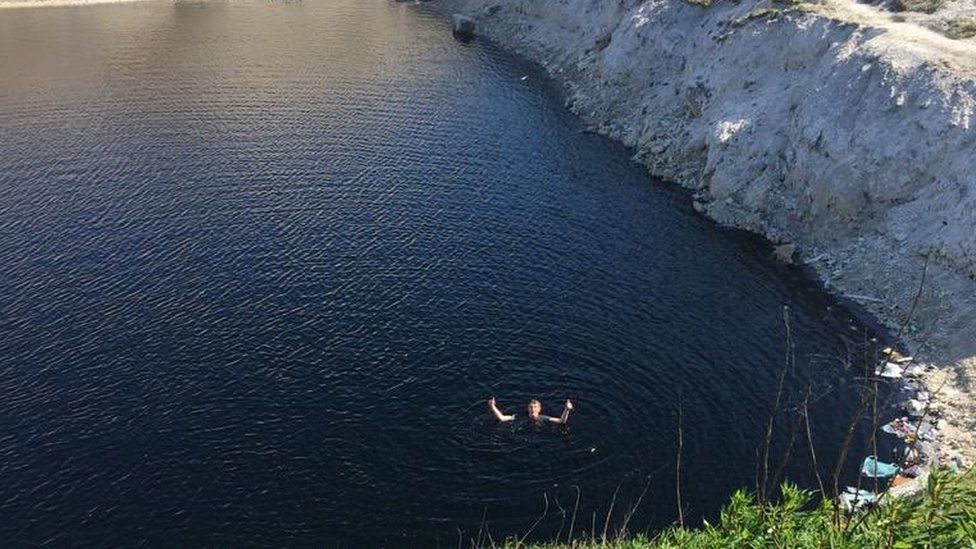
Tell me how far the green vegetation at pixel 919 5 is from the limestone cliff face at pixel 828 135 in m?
3.26

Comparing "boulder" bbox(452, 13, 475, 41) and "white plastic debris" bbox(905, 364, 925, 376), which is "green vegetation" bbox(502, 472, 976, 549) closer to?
"white plastic debris" bbox(905, 364, 925, 376)

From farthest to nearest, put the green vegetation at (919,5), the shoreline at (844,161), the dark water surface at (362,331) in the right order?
1. the green vegetation at (919,5)
2. the shoreline at (844,161)
3. the dark water surface at (362,331)

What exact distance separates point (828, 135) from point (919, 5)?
53.3 ft

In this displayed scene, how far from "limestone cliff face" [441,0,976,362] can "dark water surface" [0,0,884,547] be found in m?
3.62

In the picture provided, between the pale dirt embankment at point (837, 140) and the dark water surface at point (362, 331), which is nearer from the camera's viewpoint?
the dark water surface at point (362, 331)

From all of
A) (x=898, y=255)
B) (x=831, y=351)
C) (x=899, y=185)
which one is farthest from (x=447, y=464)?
(x=899, y=185)

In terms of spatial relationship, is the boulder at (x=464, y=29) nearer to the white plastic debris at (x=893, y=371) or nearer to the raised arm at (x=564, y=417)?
the white plastic debris at (x=893, y=371)

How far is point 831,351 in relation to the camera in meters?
46.2

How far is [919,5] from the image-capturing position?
64.1m

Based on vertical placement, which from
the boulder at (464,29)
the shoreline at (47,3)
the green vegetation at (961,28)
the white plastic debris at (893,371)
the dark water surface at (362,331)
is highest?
the green vegetation at (961,28)

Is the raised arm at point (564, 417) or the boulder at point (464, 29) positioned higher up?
the boulder at point (464, 29)

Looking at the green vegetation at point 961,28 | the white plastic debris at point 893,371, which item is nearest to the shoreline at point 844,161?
the green vegetation at point 961,28

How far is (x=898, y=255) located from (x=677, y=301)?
47.5 ft

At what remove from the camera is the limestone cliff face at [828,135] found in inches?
1945
